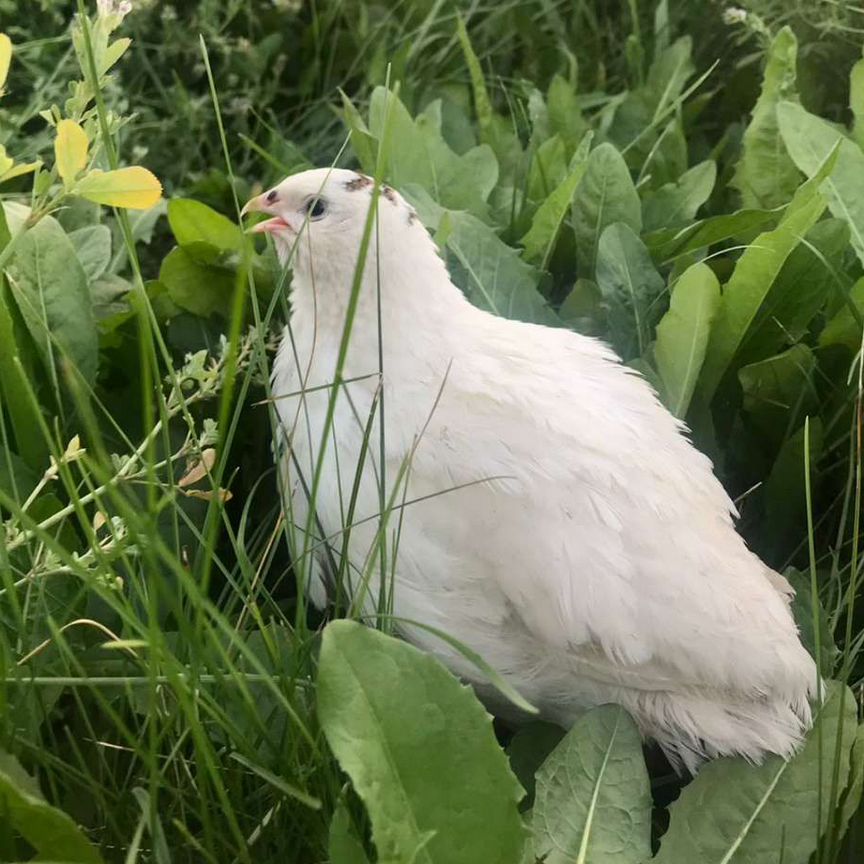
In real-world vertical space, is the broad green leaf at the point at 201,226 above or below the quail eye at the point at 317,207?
below

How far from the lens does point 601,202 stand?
1.22 meters

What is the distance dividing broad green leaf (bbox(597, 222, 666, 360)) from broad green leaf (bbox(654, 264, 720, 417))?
0.26ft

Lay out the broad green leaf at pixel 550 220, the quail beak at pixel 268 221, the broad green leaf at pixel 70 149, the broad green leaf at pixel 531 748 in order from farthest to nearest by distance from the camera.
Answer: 1. the broad green leaf at pixel 550 220
2. the quail beak at pixel 268 221
3. the broad green leaf at pixel 531 748
4. the broad green leaf at pixel 70 149

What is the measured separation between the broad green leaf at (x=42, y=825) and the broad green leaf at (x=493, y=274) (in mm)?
654

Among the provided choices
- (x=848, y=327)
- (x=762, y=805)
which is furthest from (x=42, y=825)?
(x=848, y=327)

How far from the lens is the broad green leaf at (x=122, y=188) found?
2.11 ft

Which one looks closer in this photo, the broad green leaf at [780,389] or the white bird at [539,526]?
the white bird at [539,526]

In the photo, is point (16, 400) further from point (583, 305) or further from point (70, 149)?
point (583, 305)

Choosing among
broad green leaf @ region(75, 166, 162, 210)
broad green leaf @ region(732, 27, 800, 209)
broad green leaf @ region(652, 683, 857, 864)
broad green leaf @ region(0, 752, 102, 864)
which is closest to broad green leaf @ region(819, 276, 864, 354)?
broad green leaf @ region(732, 27, 800, 209)

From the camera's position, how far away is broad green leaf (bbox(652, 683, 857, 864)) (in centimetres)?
78

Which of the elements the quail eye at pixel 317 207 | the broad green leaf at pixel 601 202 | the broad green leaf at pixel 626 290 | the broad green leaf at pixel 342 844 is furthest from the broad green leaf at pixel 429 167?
the broad green leaf at pixel 342 844

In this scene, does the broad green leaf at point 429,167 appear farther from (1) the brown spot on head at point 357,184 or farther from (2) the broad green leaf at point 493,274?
(1) the brown spot on head at point 357,184

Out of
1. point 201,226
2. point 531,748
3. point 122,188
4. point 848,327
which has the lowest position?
point 531,748

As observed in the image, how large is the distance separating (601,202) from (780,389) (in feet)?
0.98
